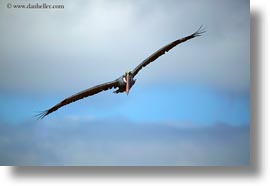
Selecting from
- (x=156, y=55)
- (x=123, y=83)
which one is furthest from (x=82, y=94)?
(x=156, y=55)

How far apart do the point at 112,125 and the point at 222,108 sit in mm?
470

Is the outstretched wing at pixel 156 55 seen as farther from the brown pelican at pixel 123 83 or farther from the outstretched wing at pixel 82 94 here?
the outstretched wing at pixel 82 94

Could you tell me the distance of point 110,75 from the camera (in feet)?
6.21

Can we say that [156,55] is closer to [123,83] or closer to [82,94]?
[123,83]

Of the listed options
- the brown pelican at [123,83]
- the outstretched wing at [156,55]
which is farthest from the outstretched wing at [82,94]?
the outstretched wing at [156,55]

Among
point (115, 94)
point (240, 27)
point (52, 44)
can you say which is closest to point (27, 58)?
point (52, 44)

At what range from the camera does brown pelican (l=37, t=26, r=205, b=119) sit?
6.18 feet

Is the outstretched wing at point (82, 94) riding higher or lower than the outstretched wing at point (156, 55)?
lower

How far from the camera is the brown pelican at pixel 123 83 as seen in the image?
188 centimetres

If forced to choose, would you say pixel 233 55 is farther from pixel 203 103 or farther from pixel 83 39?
pixel 83 39

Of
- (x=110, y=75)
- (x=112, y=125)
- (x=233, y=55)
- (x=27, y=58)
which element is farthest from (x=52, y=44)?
(x=233, y=55)

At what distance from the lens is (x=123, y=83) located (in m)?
1.89

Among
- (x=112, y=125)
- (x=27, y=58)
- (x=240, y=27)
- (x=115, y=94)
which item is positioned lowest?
(x=112, y=125)

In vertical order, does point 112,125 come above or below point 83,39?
below
